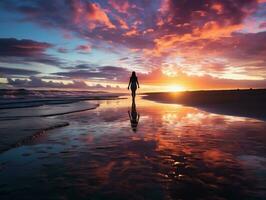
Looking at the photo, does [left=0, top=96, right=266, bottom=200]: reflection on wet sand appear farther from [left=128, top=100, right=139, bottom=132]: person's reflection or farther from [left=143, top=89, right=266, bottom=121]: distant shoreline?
[left=143, top=89, right=266, bottom=121]: distant shoreline

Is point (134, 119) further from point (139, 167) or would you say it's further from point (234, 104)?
point (234, 104)

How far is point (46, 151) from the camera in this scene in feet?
22.9

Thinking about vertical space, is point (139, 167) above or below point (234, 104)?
below

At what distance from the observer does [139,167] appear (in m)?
5.44

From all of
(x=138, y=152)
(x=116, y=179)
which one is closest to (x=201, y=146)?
(x=138, y=152)

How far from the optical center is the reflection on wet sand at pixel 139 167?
13.8 feet

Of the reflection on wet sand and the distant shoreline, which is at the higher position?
the distant shoreline

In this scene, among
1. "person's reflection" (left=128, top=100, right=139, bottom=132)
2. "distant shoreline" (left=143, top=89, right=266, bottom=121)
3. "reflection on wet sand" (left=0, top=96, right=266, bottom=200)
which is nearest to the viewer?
"reflection on wet sand" (left=0, top=96, right=266, bottom=200)

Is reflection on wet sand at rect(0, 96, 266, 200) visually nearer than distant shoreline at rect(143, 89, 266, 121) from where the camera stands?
Yes

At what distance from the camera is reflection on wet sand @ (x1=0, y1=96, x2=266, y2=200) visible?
13.8 ft

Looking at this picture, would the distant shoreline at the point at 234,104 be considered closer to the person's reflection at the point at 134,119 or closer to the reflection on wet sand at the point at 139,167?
the person's reflection at the point at 134,119

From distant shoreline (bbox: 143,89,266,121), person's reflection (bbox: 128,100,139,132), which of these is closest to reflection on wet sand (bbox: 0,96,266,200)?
person's reflection (bbox: 128,100,139,132)

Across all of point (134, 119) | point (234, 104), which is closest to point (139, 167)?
point (134, 119)

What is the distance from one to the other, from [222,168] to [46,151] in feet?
14.7
